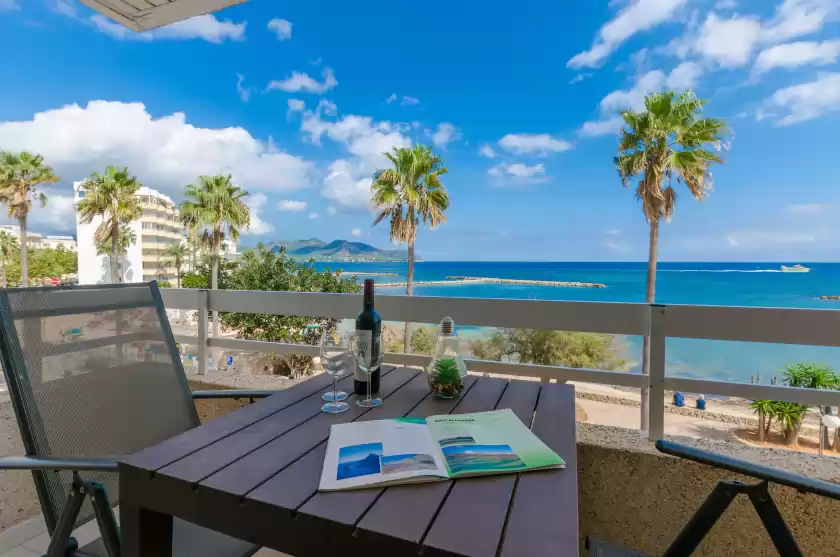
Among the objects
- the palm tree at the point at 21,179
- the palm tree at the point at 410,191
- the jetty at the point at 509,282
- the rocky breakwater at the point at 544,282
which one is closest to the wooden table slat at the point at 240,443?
the palm tree at the point at 410,191

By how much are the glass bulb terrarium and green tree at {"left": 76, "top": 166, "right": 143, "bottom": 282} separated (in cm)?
2354

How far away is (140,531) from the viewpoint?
32.5 inches

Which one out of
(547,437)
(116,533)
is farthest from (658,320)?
(116,533)

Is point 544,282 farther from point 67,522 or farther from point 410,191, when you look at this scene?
point 67,522

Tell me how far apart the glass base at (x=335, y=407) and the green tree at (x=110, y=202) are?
23463 mm

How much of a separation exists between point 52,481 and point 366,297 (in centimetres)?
89

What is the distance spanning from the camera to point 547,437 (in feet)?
3.19

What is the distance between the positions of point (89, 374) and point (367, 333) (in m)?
0.85

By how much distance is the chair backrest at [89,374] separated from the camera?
114 centimetres

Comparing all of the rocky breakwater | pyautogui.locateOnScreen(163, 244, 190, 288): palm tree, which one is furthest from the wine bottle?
pyautogui.locateOnScreen(163, 244, 190, 288): palm tree

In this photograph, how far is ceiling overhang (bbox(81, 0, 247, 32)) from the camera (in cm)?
225

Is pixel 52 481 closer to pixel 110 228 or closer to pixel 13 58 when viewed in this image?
pixel 110 228

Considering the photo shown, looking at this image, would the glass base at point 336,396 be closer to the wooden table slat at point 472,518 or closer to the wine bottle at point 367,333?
the wine bottle at point 367,333

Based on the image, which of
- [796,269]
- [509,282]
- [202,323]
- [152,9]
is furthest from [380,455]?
[796,269]
